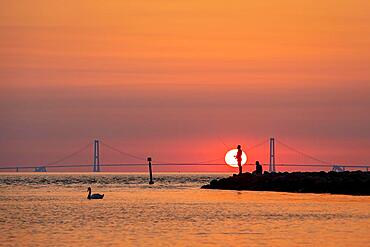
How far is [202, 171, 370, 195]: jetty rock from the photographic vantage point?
54188 millimetres

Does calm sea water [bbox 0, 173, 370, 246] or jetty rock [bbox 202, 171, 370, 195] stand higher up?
jetty rock [bbox 202, 171, 370, 195]

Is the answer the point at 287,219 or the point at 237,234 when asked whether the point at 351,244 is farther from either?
the point at 287,219

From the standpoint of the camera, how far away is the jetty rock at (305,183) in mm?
54188

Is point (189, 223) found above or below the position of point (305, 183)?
A: below

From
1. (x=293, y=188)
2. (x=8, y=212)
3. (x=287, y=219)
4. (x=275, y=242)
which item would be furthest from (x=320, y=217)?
(x=293, y=188)

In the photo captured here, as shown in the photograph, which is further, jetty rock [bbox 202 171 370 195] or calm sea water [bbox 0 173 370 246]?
jetty rock [bbox 202 171 370 195]

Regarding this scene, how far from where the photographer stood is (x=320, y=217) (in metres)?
35.9

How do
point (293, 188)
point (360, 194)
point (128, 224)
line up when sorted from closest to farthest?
point (128, 224), point (360, 194), point (293, 188)

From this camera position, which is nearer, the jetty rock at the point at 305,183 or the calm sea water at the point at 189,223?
the calm sea water at the point at 189,223

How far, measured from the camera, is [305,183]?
59906mm

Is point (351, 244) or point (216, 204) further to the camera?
point (216, 204)

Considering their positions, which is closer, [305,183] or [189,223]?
A: [189,223]

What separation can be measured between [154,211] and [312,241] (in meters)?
14.3

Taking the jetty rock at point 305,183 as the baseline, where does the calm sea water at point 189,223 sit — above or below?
below
